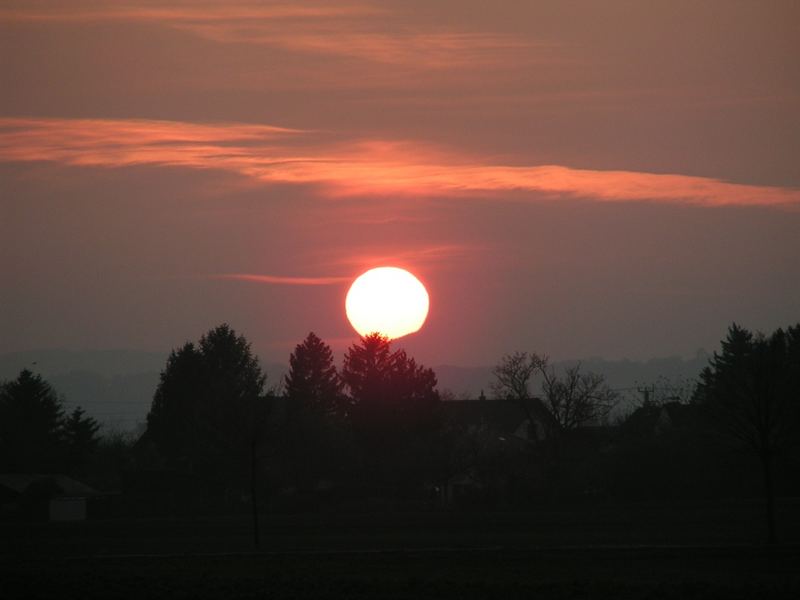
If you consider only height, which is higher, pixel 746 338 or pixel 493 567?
pixel 746 338

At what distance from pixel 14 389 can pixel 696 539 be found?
71871mm

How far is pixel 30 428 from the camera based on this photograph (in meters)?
98.0

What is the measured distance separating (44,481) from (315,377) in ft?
94.1

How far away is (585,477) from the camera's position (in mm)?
76500

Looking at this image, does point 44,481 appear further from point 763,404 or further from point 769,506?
point 769,506

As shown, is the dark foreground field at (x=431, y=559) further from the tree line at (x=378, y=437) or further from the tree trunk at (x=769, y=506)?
the tree line at (x=378, y=437)

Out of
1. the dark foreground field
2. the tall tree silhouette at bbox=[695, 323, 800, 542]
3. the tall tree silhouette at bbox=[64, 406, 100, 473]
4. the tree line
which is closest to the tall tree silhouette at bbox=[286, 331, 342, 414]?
the tree line

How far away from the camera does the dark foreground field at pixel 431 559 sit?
29.9m

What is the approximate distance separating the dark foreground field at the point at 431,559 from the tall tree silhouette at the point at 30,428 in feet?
117

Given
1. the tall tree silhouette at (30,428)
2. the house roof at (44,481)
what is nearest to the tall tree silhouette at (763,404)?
the house roof at (44,481)

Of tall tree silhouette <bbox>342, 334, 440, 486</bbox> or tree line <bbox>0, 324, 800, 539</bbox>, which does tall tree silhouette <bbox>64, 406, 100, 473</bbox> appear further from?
tall tree silhouette <bbox>342, 334, 440, 486</bbox>

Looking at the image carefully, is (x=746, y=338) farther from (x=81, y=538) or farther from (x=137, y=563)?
(x=137, y=563)

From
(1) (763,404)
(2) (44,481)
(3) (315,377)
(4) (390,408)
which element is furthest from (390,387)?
(1) (763,404)

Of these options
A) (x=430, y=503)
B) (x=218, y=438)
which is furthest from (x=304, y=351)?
(x=430, y=503)
